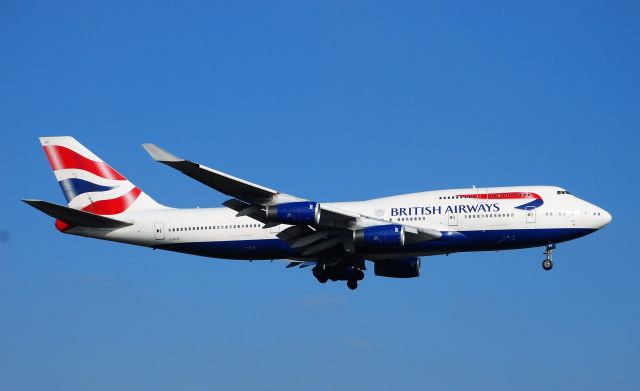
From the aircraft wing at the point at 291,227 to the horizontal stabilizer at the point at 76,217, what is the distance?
8.13m

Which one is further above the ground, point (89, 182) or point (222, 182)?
point (89, 182)

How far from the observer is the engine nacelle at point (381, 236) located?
46406mm

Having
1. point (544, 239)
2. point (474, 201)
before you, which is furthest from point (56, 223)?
point (544, 239)

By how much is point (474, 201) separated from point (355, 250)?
19.7ft

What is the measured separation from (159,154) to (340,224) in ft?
32.7

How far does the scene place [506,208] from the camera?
47.9 meters

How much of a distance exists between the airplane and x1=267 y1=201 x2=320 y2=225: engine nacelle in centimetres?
4

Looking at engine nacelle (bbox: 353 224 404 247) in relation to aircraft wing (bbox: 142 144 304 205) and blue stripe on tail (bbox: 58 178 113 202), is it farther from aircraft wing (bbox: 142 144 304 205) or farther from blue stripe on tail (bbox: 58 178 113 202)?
blue stripe on tail (bbox: 58 178 113 202)

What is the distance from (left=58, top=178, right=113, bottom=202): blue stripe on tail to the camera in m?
54.4

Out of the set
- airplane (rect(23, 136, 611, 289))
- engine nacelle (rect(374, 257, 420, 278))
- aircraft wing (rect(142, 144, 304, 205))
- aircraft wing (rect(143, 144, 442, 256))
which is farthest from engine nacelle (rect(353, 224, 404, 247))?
engine nacelle (rect(374, 257, 420, 278))

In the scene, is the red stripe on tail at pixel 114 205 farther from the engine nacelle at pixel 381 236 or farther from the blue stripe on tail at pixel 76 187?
the engine nacelle at pixel 381 236

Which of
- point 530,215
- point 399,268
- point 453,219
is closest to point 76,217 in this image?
point 399,268

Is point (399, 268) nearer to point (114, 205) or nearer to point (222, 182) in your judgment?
point (222, 182)

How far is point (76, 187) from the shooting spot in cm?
5459
